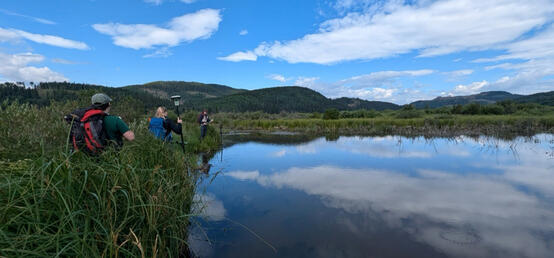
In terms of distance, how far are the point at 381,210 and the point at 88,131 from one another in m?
5.61

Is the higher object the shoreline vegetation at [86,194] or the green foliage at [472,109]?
the green foliage at [472,109]

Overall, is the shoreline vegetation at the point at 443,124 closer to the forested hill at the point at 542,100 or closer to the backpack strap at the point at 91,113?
the backpack strap at the point at 91,113

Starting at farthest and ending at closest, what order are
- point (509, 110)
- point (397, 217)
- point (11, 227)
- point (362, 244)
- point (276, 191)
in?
point (509, 110)
point (276, 191)
point (397, 217)
point (362, 244)
point (11, 227)

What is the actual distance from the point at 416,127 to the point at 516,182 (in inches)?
739

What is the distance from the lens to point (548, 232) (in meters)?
4.53

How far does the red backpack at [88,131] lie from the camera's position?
3738 mm

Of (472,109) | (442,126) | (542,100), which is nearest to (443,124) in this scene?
(442,126)

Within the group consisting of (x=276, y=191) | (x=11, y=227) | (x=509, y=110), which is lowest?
(x=276, y=191)

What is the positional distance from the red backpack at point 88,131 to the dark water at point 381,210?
2058 millimetres

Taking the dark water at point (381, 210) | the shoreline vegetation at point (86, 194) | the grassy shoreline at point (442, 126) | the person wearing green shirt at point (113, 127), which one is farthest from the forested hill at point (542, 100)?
the person wearing green shirt at point (113, 127)

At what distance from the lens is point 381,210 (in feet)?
18.7

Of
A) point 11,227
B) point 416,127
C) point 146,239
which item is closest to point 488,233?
point 146,239

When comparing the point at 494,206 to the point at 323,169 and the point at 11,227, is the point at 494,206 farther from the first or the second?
the point at 11,227

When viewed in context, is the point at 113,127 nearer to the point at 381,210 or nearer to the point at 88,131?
the point at 88,131
